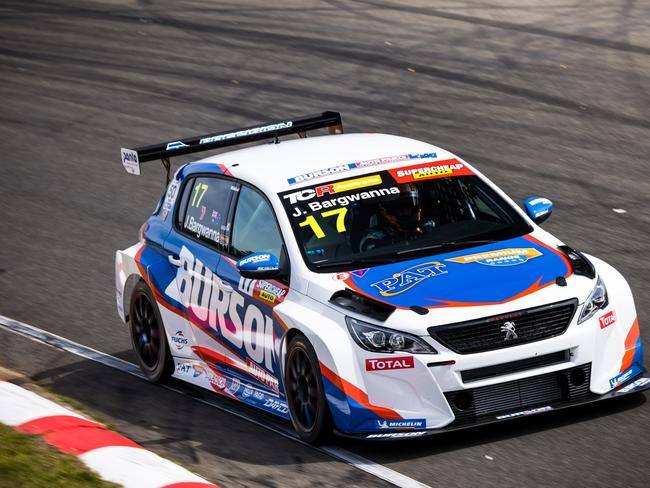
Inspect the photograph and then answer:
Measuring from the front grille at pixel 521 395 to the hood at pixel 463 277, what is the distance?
1.58ft

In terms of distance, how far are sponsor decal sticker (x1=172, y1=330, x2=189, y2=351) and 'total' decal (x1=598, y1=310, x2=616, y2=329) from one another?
3085 mm

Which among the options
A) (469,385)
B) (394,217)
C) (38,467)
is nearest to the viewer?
(38,467)

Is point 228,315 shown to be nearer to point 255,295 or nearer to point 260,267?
point 255,295

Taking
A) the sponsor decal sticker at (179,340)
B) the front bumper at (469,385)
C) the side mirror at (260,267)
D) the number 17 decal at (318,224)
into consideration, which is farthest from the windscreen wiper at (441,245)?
the sponsor decal sticker at (179,340)

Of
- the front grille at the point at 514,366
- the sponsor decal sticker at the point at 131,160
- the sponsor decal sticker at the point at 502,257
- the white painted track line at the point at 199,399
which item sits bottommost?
the white painted track line at the point at 199,399

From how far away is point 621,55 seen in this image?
Answer: 19.7 metres

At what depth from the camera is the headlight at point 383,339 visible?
285 inches

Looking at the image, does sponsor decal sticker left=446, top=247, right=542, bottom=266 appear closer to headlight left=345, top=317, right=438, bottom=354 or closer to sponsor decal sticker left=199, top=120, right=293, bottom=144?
headlight left=345, top=317, right=438, bottom=354

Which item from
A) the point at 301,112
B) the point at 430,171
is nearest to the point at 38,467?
the point at 430,171

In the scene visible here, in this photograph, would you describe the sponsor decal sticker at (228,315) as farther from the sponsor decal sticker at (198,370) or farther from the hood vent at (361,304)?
the hood vent at (361,304)

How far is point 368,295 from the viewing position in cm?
755

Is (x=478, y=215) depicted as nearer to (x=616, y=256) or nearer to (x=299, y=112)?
(x=616, y=256)

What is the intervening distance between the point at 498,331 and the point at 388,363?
636 millimetres

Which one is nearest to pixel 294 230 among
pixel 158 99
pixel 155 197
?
pixel 155 197
